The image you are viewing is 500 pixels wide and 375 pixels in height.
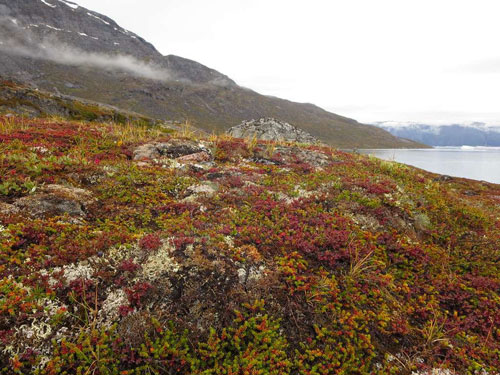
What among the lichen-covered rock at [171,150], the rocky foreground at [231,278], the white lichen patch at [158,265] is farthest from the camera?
the lichen-covered rock at [171,150]

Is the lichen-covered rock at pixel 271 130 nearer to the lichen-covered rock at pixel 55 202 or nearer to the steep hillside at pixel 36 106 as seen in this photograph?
the steep hillside at pixel 36 106

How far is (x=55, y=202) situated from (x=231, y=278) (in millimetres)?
5533

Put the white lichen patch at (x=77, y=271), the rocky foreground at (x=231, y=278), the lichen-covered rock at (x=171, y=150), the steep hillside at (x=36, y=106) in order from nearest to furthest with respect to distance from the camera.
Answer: the rocky foreground at (x=231, y=278) < the white lichen patch at (x=77, y=271) < the lichen-covered rock at (x=171, y=150) < the steep hillside at (x=36, y=106)

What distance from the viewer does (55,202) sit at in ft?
23.2

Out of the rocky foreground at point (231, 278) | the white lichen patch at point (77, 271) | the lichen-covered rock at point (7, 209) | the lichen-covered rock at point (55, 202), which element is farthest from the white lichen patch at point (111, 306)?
the lichen-covered rock at point (7, 209)

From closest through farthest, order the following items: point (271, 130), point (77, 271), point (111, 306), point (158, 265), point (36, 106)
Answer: point (111, 306)
point (77, 271)
point (158, 265)
point (271, 130)
point (36, 106)

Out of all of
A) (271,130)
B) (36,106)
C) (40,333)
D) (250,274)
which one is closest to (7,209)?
(40,333)

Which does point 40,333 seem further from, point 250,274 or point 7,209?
point 7,209

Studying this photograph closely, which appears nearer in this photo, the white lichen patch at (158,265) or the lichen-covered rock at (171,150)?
the white lichen patch at (158,265)

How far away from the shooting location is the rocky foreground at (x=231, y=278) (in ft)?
13.2

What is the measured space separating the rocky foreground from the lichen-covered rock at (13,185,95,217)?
0.14 ft

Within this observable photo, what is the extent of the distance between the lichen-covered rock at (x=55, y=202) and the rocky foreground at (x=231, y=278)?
4 centimetres

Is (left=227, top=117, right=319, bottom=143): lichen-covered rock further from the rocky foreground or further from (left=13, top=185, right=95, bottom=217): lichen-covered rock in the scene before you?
(left=13, top=185, right=95, bottom=217): lichen-covered rock

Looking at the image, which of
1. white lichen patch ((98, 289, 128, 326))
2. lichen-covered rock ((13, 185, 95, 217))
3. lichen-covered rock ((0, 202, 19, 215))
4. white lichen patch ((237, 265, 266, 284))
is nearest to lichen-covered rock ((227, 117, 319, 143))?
lichen-covered rock ((13, 185, 95, 217))
